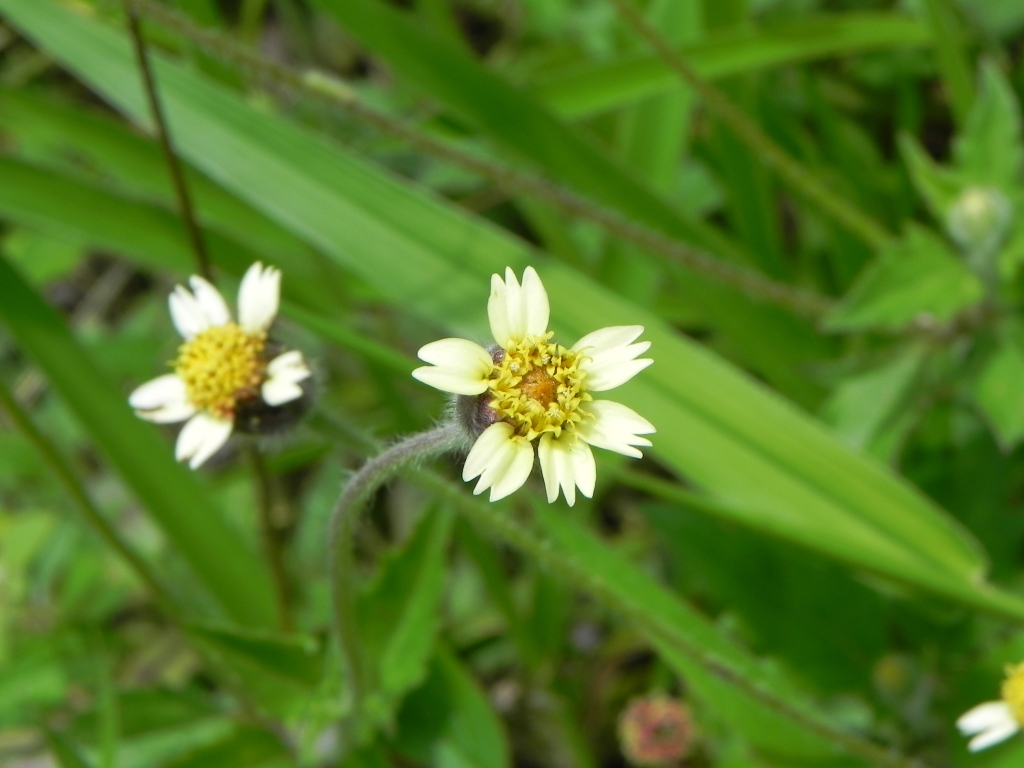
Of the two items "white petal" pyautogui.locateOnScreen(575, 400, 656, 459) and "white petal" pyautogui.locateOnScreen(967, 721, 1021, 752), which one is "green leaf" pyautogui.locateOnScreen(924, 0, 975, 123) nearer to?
"white petal" pyautogui.locateOnScreen(967, 721, 1021, 752)

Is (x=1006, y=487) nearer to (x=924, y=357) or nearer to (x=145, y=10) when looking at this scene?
(x=924, y=357)

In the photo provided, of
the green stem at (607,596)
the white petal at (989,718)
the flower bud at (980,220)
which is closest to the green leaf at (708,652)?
the green stem at (607,596)

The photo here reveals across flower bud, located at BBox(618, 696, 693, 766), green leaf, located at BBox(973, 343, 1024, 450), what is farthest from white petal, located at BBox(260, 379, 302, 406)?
green leaf, located at BBox(973, 343, 1024, 450)

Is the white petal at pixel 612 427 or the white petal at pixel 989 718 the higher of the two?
the white petal at pixel 612 427

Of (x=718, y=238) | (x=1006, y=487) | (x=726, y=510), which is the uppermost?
(x=718, y=238)

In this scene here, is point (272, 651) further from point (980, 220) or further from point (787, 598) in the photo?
point (980, 220)

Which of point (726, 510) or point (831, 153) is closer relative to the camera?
point (726, 510)

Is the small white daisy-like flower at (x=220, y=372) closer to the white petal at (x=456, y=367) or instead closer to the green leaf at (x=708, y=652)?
the white petal at (x=456, y=367)

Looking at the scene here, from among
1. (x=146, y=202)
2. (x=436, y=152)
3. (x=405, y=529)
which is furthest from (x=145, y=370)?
(x=436, y=152)

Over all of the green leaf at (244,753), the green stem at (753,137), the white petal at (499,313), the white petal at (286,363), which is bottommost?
the green leaf at (244,753)
